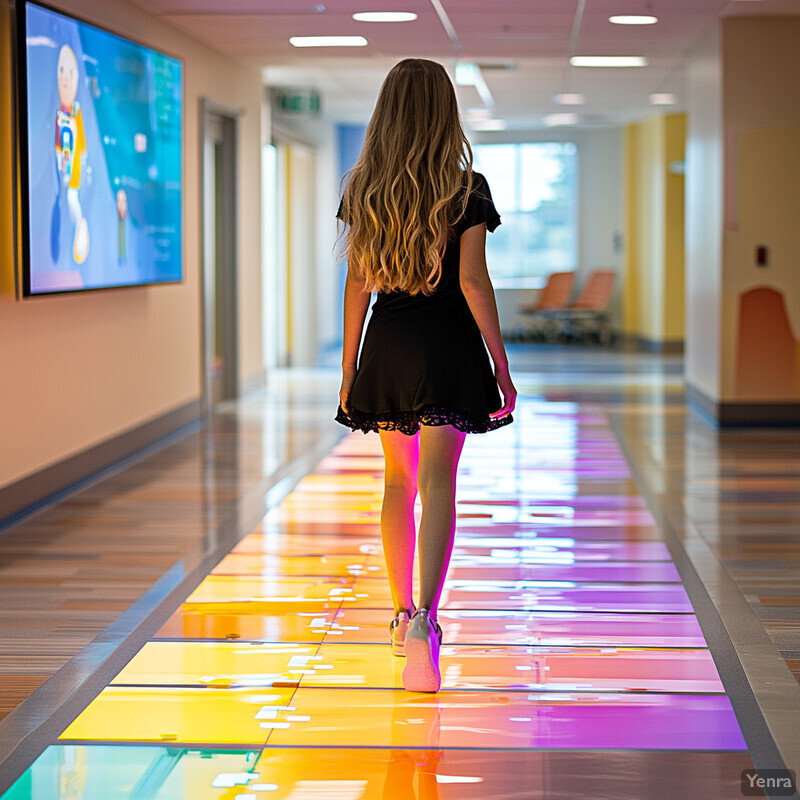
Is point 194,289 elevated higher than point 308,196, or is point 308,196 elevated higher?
point 308,196

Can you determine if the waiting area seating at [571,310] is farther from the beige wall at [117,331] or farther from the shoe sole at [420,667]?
the shoe sole at [420,667]

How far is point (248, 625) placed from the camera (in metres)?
3.54

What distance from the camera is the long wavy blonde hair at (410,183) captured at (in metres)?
2.85

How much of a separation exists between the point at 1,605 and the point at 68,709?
1.01 meters

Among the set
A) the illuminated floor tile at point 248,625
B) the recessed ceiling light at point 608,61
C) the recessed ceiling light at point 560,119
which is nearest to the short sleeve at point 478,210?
the illuminated floor tile at point 248,625

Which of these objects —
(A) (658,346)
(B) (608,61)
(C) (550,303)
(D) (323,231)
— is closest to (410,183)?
(B) (608,61)

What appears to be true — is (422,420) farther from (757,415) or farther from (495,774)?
(757,415)

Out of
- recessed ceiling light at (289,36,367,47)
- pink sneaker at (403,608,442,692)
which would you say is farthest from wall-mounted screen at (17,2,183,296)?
pink sneaker at (403,608,442,692)

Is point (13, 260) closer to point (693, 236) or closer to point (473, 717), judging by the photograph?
point (473, 717)

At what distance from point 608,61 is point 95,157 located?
5.18 m

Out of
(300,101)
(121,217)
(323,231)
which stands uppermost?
(300,101)

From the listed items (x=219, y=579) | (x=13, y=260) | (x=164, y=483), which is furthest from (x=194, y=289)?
(x=219, y=579)

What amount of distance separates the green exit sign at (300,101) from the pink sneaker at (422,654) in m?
8.86

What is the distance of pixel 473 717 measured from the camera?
2.80 m
